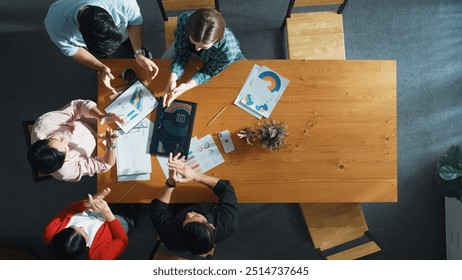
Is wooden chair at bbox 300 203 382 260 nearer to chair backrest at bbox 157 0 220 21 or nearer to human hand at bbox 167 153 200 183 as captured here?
human hand at bbox 167 153 200 183

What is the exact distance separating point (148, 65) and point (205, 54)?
334 mm

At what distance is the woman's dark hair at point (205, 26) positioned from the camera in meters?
1.69

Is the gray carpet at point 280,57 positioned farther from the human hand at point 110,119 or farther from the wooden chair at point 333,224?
the human hand at point 110,119

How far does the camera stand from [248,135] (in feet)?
6.63

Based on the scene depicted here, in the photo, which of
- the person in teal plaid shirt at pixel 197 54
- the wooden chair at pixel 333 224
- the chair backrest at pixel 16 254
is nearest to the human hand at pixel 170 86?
the person in teal plaid shirt at pixel 197 54

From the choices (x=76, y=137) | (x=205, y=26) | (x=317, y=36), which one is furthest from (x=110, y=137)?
(x=317, y=36)

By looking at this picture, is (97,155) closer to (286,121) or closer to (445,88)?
(286,121)

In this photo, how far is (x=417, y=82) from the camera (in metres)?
2.87

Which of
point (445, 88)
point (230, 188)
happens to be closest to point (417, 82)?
point (445, 88)

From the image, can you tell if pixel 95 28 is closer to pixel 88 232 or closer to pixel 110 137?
pixel 110 137

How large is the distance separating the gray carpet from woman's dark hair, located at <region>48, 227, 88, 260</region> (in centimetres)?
93

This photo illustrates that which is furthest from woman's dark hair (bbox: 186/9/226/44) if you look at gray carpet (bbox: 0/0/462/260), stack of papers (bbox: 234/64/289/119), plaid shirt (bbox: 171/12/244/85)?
gray carpet (bbox: 0/0/462/260)

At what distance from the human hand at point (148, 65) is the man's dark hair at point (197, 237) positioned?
88cm

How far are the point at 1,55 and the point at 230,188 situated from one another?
225cm
